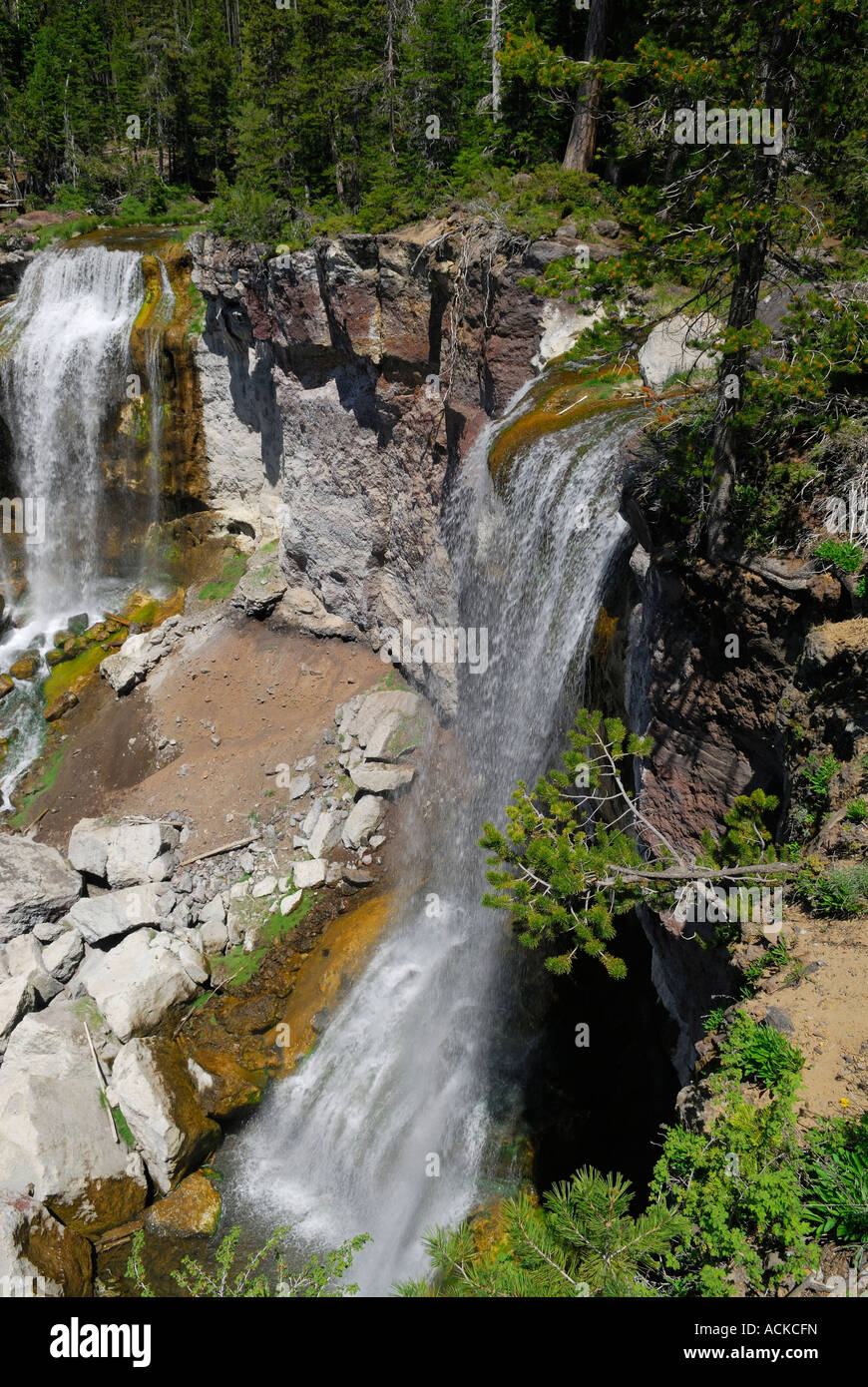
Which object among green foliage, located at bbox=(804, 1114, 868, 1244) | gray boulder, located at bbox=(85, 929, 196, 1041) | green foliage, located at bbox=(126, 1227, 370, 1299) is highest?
green foliage, located at bbox=(804, 1114, 868, 1244)

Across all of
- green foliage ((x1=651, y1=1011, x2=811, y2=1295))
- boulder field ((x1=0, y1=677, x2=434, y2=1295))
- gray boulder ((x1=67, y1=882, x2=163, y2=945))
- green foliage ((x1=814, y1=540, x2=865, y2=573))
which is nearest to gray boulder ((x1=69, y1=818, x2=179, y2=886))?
boulder field ((x1=0, y1=677, x2=434, y2=1295))

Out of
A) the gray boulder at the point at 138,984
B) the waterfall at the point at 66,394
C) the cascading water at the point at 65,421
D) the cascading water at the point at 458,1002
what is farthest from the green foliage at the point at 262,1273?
the waterfall at the point at 66,394

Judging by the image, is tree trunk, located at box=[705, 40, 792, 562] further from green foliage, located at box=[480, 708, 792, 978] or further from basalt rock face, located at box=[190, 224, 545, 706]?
basalt rock face, located at box=[190, 224, 545, 706]

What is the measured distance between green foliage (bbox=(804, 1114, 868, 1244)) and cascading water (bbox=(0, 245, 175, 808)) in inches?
748

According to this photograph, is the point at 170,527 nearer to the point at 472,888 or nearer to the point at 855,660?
the point at 472,888

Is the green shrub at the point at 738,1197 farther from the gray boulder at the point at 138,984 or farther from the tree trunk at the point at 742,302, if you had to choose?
the gray boulder at the point at 138,984

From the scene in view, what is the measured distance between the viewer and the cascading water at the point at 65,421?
19672 millimetres

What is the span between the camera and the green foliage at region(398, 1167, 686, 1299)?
369 cm

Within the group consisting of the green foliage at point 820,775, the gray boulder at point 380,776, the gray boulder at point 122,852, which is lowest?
the gray boulder at point 122,852

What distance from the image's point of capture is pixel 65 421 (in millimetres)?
19969

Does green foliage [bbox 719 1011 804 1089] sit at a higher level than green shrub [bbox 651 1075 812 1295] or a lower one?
higher

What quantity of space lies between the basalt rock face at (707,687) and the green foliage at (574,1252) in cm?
223

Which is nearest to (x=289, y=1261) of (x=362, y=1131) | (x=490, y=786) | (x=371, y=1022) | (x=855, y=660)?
(x=362, y=1131)

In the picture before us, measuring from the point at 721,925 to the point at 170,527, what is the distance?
1888 cm
